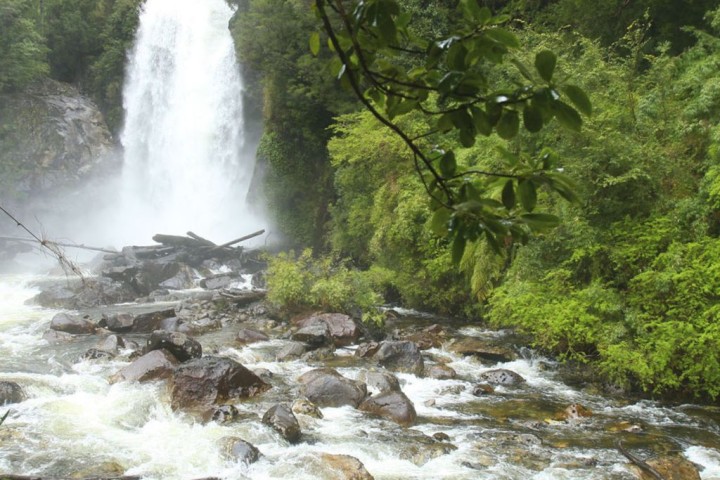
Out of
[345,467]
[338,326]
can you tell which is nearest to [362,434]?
[345,467]

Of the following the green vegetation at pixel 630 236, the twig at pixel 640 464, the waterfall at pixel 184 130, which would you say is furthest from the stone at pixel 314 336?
the waterfall at pixel 184 130

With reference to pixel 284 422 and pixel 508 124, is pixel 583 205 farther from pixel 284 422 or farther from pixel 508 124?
pixel 508 124

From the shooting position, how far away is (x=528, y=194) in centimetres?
117

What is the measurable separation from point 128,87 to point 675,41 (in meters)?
25.7

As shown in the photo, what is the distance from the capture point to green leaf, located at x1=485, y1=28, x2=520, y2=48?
1136mm

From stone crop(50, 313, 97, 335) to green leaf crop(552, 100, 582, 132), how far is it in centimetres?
1278

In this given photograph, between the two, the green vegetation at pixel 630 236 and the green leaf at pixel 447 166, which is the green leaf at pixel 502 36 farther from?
the green vegetation at pixel 630 236

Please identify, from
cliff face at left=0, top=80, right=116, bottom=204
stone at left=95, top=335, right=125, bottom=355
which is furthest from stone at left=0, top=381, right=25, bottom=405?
cliff face at left=0, top=80, right=116, bottom=204

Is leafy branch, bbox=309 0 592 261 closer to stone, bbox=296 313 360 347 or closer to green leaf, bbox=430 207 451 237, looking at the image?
green leaf, bbox=430 207 451 237

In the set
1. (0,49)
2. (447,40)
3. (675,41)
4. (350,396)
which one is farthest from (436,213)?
(0,49)

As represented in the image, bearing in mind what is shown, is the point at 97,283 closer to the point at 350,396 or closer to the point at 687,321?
the point at 350,396

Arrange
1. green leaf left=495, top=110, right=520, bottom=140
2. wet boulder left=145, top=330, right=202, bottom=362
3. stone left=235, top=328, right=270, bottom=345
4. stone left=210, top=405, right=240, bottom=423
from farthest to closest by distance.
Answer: stone left=235, top=328, right=270, bottom=345
wet boulder left=145, top=330, right=202, bottom=362
stone left=210, top=405, right=240, bottom=423
green leaf left=495, top=110, right=520, bottom=140

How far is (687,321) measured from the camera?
716 cm

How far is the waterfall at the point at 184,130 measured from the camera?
26734 mm
